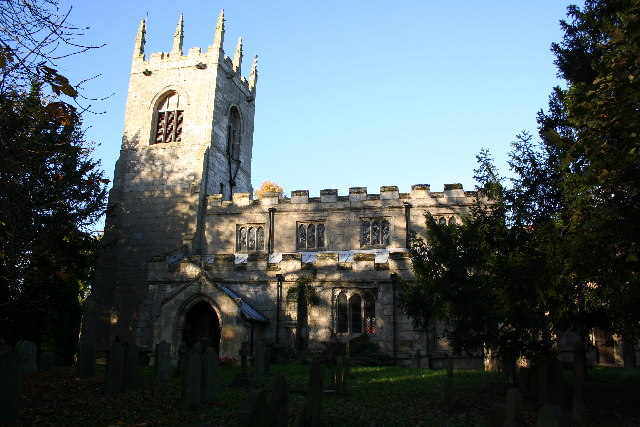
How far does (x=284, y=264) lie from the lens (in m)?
24.1

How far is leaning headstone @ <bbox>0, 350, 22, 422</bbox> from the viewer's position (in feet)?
29.4

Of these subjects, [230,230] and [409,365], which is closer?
[409,365]

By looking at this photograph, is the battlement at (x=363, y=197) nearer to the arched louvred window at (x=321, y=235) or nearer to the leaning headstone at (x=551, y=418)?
the arched louvred window at (x=321, y=235)

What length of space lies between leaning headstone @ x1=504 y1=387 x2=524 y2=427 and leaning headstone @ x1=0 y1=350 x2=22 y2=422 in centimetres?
734

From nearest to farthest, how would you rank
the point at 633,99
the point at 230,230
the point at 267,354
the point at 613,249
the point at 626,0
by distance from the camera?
the point at 633,99 → the point at 626,0 → the point at 613,249 → the point at 267,354 → the point at 230,230

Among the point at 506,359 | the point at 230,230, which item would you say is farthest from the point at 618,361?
the point at 230,230

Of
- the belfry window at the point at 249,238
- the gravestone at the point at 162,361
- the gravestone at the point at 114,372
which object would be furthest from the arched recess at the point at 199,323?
the gravestone at the point at 114,372

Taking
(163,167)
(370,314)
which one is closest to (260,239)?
(163,167)

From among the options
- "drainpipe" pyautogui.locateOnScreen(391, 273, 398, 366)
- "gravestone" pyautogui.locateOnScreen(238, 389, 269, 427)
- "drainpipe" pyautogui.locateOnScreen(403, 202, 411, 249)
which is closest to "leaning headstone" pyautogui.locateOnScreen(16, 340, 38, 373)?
"gravestone" pyautogui.locateOnScreen(238, 389, 269, 427)

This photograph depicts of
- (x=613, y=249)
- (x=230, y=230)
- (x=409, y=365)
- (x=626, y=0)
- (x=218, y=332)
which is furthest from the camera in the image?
(x=230, y=230)

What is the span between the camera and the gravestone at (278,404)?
22.0 ft

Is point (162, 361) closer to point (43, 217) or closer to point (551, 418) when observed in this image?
point (43, 217)

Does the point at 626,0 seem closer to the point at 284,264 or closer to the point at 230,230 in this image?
the point at 284,264

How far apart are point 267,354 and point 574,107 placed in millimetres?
10397
